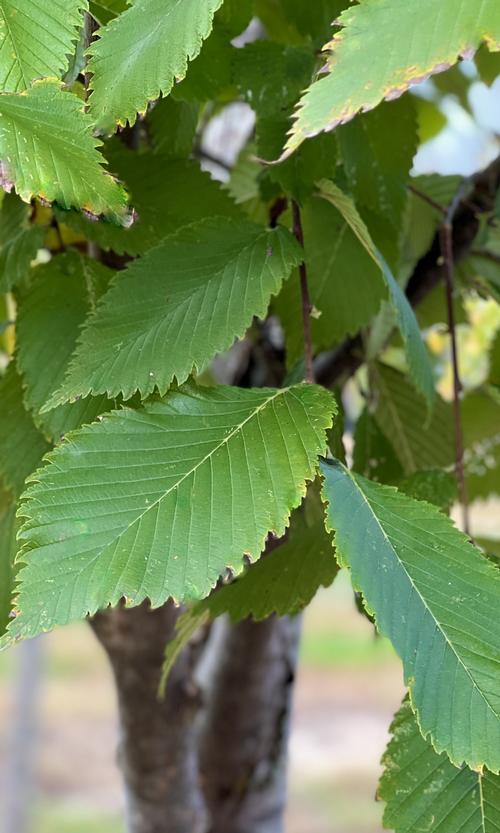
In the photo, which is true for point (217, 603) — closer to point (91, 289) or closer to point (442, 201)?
point (91, 289)

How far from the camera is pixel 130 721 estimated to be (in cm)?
79

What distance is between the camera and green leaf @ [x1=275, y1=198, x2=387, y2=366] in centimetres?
54

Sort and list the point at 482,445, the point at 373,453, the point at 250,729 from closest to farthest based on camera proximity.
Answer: the point at 373,453 < the point at 482,445 < the point at 250,729

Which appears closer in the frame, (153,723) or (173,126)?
(173,126)

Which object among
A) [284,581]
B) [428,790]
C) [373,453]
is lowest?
[428,790]

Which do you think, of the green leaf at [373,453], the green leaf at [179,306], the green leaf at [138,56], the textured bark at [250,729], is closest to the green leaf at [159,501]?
the green leaf at [179,306]

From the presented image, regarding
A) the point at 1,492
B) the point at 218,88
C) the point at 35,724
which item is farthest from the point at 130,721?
Answer: the point at 35,724

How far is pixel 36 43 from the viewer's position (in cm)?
32

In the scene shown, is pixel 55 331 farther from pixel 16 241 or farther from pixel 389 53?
pixel 389 53

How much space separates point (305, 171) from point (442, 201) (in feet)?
0.98

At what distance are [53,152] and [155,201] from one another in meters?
0.16

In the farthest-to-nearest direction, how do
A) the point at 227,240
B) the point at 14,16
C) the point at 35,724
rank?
the point at 35,724
the point at 227,240
the point at 14,16

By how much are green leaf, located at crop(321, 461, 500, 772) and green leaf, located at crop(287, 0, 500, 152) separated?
5.9 inches

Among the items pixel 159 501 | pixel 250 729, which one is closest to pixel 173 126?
pixel 159 501
